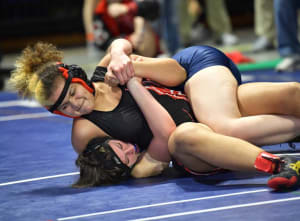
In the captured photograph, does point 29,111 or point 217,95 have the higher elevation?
point 217,95

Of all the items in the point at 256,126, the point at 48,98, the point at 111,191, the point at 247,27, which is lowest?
the point at 247,27

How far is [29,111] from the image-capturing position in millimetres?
5473

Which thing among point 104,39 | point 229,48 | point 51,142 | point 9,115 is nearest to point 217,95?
point 51,142

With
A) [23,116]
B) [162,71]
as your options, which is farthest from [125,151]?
[23,116]

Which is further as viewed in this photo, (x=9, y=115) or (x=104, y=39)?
(x=104, y=39)

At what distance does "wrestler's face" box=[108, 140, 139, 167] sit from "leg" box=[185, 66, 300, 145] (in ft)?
1.25

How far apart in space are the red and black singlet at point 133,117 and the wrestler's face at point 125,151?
6 cm

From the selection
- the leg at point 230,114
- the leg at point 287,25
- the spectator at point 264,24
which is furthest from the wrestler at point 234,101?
the spectator at point 264,24

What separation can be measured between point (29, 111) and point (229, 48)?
4.24m

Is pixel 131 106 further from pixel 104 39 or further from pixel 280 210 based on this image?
pixel 104 39

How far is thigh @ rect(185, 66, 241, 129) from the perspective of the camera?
313 cm

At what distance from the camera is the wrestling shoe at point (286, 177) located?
2.62 metres

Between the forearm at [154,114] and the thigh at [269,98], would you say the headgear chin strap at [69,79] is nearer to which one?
the forearm at [154,114]

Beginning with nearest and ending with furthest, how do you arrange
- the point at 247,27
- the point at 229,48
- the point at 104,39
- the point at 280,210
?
the point at 280,210 → the point at 104,39 → the point at 229,48 → the point at 247,27
